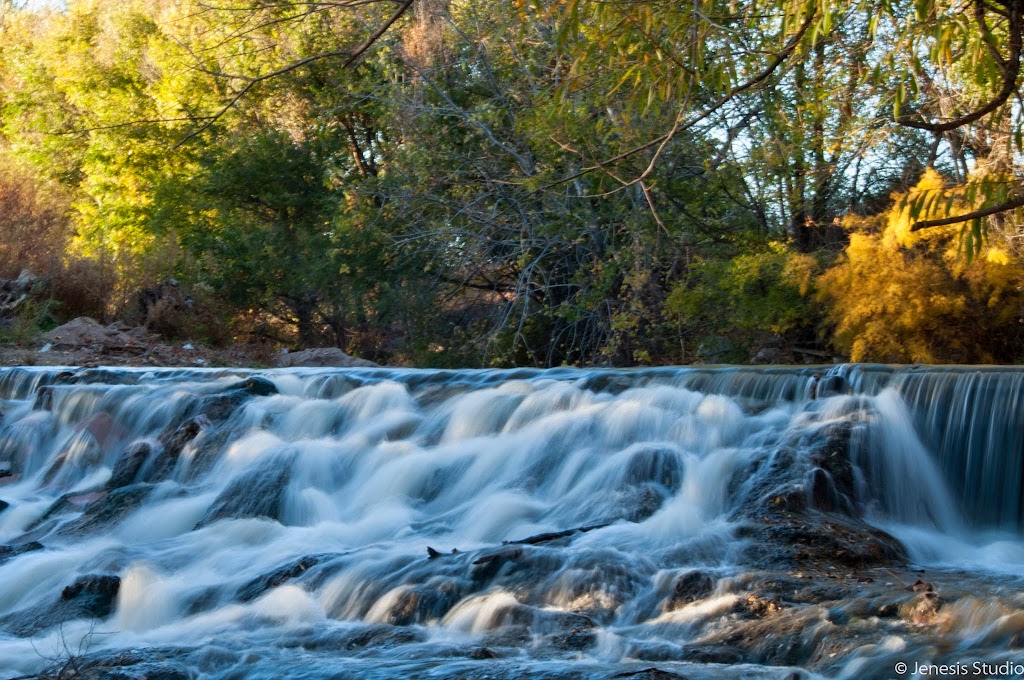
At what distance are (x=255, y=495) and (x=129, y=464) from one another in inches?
61.7

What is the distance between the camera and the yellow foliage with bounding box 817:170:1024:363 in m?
10.2

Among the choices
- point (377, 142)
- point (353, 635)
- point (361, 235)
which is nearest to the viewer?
point (353, 635)

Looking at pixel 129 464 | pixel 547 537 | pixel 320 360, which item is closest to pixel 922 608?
pixel 547 537

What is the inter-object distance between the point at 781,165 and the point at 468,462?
20.4 ft

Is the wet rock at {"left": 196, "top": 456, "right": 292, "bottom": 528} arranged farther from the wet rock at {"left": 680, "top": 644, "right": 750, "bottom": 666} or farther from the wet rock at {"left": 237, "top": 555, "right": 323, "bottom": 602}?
the wet rock at {"left": 680, "top": 644, "right": 750, "bottom": 666}

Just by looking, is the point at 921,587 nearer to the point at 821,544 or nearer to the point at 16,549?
the point at 821,544

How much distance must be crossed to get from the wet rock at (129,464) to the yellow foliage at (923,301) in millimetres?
6743

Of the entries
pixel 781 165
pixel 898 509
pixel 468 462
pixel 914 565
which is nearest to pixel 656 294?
pixel 781 165

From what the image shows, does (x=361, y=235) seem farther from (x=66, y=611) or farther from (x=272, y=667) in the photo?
(x=272, y=667)

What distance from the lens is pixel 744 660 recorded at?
4.20 m

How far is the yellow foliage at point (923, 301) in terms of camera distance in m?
10.2

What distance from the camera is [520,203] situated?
13812 mm

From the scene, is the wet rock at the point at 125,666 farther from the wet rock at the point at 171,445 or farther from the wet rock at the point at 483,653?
the wet rock at the point at 171,445

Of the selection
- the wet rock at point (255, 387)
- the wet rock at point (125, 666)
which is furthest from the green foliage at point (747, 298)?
the wet rock at point (125, 666)
